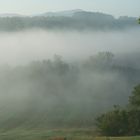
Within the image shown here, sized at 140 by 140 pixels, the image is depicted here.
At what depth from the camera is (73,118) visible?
121m

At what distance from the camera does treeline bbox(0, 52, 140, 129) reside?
123312 mm

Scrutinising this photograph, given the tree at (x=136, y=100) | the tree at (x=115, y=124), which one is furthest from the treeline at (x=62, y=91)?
the tree at (x=115, y=124)

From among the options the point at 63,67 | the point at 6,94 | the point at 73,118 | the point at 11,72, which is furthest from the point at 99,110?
the point at 11,72

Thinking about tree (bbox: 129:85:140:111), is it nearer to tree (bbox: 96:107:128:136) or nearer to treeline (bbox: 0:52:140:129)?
tree (bbox: 96:107:128:136)

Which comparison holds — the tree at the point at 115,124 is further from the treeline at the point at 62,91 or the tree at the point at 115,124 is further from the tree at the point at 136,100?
the treeline at the point at 62,91

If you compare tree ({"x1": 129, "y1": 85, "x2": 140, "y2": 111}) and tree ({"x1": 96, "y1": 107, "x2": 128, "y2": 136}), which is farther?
tree ({"x1": 129, "y1": 85, "x2": 140, "y2": 111})

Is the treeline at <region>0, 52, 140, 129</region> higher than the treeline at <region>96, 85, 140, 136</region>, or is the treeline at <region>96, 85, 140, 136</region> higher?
the treeline at <region>0, 52, 140, 129</region>

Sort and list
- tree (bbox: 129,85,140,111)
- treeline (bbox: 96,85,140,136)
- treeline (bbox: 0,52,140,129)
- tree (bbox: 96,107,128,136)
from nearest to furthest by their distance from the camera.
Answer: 1. treeline (bbox: 96,85,140,136)
2. tree (bbox: 96,107,128,136)
3. tree (bbox: 129,85,140,111)
4. treeline (bbox: 0,52,140,129)

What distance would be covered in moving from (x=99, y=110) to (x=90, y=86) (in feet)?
103

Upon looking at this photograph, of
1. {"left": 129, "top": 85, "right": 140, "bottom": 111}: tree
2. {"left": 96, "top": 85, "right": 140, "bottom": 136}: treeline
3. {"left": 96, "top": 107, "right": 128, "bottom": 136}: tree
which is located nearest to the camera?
{"left": 96, "top": 85, "right": 140, "bottom": 136}: treeline

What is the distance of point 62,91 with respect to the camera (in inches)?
6304

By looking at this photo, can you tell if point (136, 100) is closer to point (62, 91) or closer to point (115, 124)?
point (115, 124)

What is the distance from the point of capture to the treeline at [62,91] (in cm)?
12331

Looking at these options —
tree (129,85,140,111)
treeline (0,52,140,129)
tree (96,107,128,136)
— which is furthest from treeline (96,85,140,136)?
treeline (0,52,140,129)
